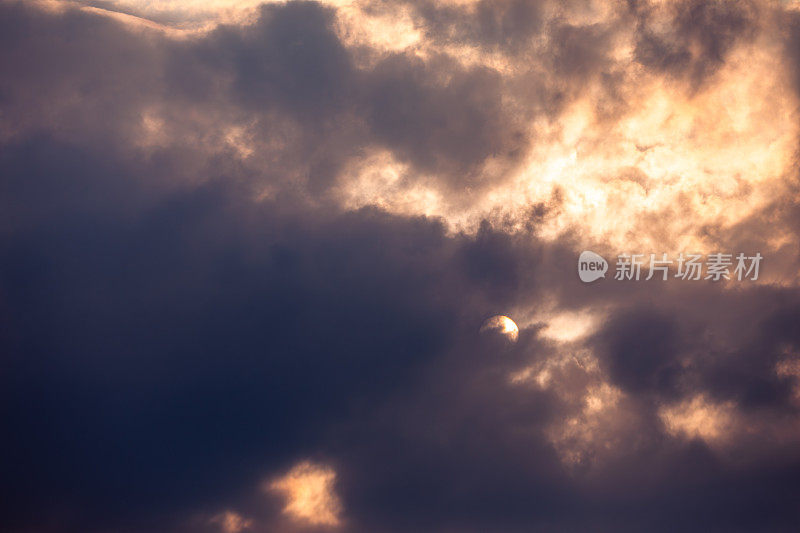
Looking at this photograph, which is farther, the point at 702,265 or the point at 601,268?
the point at 601,268

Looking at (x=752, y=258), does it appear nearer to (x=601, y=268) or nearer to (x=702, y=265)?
(x=702, y=265)

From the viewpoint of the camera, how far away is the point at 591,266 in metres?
43.0

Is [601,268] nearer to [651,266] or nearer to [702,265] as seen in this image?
[651,266]

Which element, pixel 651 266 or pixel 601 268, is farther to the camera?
pixel 601 268

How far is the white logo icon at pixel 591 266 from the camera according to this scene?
41.8 meters

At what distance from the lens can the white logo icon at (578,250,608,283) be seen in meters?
41.8

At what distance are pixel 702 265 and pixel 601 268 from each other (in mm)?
7343

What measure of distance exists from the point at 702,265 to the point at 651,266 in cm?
408

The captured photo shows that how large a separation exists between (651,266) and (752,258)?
345 inches

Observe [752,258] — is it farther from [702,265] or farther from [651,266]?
[651,266]

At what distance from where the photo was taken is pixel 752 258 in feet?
135

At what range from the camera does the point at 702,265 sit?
40.3 m

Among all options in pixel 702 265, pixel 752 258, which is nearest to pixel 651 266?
pixel 702 265

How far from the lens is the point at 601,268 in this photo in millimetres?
43406
